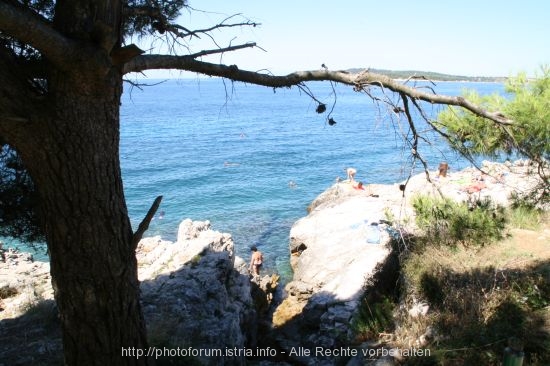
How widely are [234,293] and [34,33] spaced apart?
7147 mm

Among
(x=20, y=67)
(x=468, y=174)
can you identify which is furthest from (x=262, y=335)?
(x=468, y=174)

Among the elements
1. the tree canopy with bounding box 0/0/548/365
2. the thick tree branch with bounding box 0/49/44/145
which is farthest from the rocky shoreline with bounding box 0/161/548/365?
the thick tree branch with bounding box 0/49/44/145

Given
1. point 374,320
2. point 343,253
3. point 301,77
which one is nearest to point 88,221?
point 301,77

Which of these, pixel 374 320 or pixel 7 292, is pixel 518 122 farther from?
pixel 7 292

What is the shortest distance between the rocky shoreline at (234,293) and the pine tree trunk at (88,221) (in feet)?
6.78

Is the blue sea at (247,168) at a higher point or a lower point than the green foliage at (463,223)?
lower

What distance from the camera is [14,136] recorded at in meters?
Answer: 2.60

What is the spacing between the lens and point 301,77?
338 centimetres

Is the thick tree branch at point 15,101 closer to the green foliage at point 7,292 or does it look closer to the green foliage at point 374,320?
the green foliage at point 374,320

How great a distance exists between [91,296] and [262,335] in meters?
7.24

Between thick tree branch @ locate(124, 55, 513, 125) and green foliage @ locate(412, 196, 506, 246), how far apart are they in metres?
4.84

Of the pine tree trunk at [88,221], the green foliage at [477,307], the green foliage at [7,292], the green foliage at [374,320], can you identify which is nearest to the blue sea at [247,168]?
the pine tree trunk at [88,221]

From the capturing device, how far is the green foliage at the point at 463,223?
25.7ft

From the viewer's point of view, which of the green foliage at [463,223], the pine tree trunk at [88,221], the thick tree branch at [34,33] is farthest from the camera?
the green foliage at [463,223]
